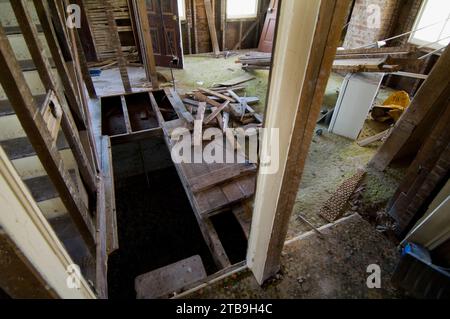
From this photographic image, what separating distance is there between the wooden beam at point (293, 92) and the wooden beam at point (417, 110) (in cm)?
213

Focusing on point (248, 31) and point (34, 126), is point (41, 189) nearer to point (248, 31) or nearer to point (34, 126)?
point (34, 126)

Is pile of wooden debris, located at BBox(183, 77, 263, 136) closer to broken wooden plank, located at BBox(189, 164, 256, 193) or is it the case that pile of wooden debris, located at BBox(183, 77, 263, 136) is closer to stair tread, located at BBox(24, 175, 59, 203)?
broken wooden plank, located at BBox(189, 164, 256, 193)

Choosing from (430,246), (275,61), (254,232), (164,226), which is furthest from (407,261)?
(164,226)

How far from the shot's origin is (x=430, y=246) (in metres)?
1.62

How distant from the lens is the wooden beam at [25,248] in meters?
0.60

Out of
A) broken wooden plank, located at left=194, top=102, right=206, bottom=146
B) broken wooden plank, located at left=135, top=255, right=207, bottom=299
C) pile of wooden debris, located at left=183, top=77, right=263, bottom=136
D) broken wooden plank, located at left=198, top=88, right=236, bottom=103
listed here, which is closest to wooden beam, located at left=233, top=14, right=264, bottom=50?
pile of wooden debris, located at left=183, top=77, right=263, bottom=136

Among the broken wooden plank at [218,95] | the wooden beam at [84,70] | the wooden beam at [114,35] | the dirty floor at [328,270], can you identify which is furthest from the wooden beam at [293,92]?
the wooden beam at [84,70]

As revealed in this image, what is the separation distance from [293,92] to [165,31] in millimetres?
5718

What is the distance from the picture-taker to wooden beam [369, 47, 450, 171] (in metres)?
2.24

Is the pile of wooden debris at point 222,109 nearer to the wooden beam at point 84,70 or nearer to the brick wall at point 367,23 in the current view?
the wooden beam at point 84,70

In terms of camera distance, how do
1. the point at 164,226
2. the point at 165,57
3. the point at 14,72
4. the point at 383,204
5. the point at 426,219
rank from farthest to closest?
1. the point at 165,57
2. the point at 164,226
3. the point at 383,204
4. the point at 426,219
5. the point at 14,72
